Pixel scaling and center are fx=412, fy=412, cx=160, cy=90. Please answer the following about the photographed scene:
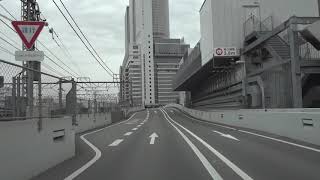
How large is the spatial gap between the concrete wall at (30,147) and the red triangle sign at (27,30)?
7.84ft

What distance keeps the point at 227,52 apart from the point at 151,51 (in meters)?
55.0

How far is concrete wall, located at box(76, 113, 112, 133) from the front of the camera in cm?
2747

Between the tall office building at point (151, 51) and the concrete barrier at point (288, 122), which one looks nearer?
the concrete barrier at point (288, 122)

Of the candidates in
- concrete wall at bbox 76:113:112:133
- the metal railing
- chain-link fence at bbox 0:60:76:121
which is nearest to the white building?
the metal railing

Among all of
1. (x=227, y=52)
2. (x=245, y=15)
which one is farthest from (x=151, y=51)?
(x=227, y=52)

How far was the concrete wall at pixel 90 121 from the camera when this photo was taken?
27466 millimetres

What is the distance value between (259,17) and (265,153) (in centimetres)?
3673

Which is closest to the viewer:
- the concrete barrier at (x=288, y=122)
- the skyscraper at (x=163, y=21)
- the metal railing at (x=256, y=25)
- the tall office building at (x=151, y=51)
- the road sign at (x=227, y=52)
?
the concrete barrier at (x=288, y=122)

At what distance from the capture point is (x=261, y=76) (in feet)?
128

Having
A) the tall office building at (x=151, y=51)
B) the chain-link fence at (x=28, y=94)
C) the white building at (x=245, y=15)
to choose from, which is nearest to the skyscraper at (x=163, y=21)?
the tall office building at (x=151, y=51)

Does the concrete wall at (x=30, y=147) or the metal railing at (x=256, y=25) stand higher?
the metal railing at (x=256, y=25)

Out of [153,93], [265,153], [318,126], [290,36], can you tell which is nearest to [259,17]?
[290,36]

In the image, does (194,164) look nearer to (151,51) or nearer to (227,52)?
(227,52)

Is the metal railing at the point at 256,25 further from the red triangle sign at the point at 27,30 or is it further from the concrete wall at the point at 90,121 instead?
the red triangle sign at the point at 27,30
